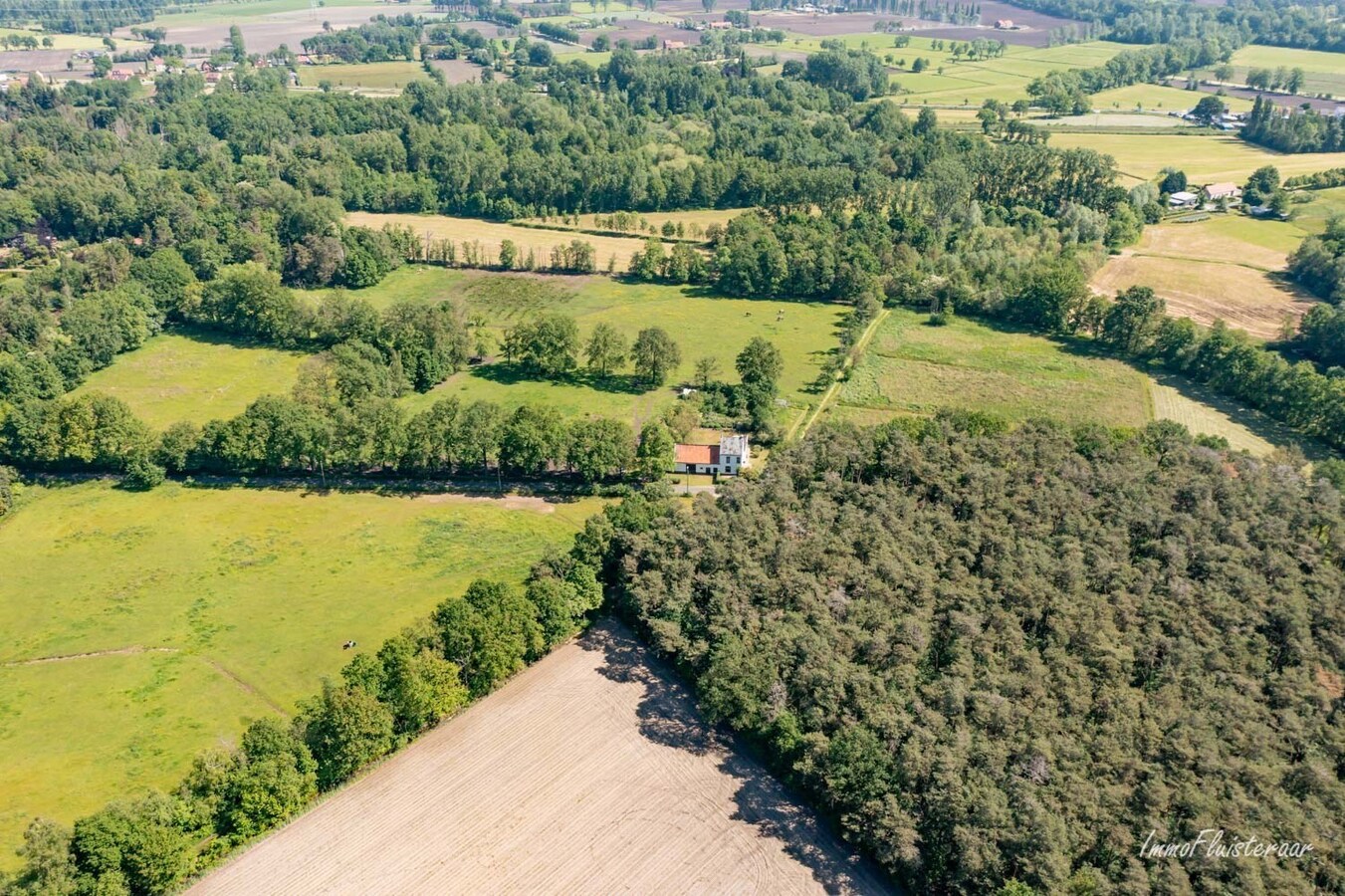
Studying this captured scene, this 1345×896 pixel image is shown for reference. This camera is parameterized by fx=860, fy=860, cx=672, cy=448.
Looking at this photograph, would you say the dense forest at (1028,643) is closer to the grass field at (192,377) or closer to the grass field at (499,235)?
the grass field at (192,377)

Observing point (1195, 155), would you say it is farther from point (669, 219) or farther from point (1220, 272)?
point (669, 219)

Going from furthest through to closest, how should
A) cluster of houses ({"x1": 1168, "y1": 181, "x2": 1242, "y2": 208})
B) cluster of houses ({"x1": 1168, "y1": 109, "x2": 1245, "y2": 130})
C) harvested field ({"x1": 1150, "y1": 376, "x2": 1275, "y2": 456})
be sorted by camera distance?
cluster of houses ({"x1": 1168, "y1": 109, "x2": 1245, "y2": 130}), cluster of houses ({"x1": 1168, "y1": 181, "x2": 1242, "y2": 208}), harvested field ({"x1": 1150, "y1": 376, "x2": 1275, "y2": 456})

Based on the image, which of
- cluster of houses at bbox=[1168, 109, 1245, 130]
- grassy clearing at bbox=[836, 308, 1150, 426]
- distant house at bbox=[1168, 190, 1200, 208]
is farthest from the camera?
cluster of houses at bbox=[1168, 109, 1245, 130]

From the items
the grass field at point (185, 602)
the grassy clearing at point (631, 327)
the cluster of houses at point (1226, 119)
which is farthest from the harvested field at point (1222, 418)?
the cluster of houses at point (1226, 119)

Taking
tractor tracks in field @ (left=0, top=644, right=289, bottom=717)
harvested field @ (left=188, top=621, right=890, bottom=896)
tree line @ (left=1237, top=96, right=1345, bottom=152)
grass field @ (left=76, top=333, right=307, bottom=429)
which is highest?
tree line @ (left=1237, top=96, right=1345, bottom=152)

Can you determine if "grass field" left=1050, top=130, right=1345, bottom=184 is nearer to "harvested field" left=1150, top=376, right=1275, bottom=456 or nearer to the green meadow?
"harvested field" left=1150, top=376, right=1275, bottom=456

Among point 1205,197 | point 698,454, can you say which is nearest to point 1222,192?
point 1205,197

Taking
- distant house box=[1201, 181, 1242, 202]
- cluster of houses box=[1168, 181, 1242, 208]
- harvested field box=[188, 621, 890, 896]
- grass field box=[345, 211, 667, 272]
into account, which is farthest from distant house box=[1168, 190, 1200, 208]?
harvested field box=[188, 621, 890, 896]

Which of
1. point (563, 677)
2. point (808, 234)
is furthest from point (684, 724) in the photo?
point (808, 234)
